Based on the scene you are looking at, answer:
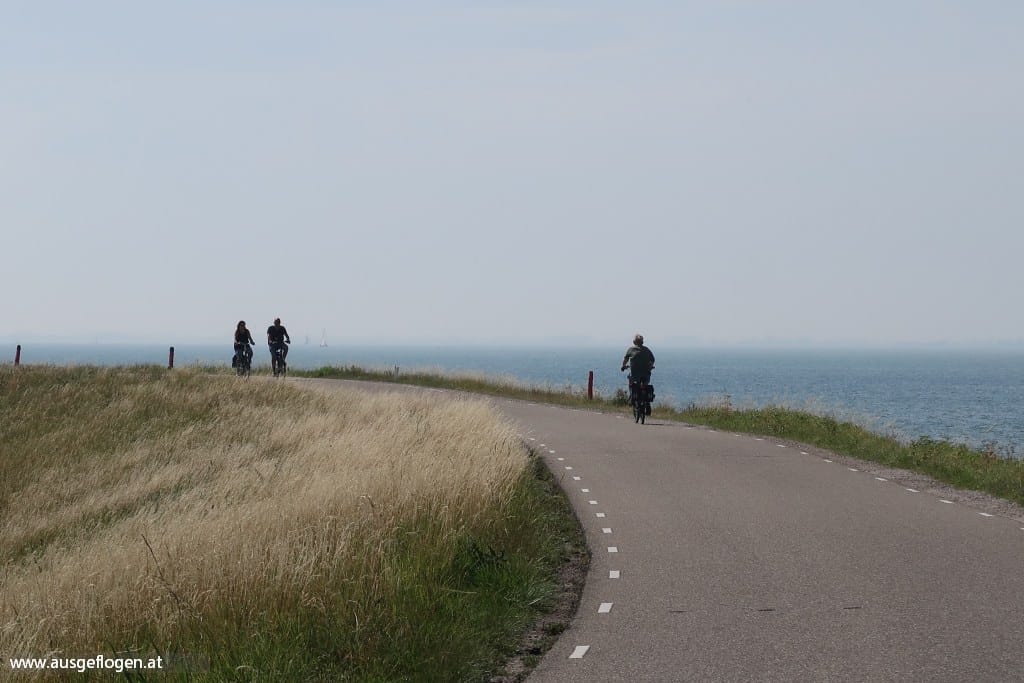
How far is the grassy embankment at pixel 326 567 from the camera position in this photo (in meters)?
8.29

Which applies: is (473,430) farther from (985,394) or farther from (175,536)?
(985,394)

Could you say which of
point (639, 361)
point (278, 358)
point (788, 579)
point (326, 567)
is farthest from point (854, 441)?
point (278, 358)

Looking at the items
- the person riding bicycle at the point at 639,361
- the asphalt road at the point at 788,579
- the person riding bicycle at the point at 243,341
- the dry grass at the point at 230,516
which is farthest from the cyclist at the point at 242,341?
the asphalt road at the point at 788,579

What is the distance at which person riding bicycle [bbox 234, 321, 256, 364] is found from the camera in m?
40.5

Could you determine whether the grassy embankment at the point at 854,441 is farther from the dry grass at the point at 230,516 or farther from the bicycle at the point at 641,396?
the dry grass at the point at 230,516

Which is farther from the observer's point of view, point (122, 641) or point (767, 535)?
point (767, 535)

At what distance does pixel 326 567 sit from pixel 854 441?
54.9 ft

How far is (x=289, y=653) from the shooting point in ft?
25.9

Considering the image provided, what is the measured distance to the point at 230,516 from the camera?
12.3 meters

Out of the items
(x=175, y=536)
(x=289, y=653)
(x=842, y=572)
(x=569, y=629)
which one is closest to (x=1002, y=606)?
(x=842, y=572)

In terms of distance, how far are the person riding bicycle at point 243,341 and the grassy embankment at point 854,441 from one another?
8.49m

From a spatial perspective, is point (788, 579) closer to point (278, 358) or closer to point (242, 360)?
point (278, 358)

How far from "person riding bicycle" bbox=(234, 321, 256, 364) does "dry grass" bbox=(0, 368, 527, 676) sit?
7707 mm

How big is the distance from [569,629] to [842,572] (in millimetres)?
3310
